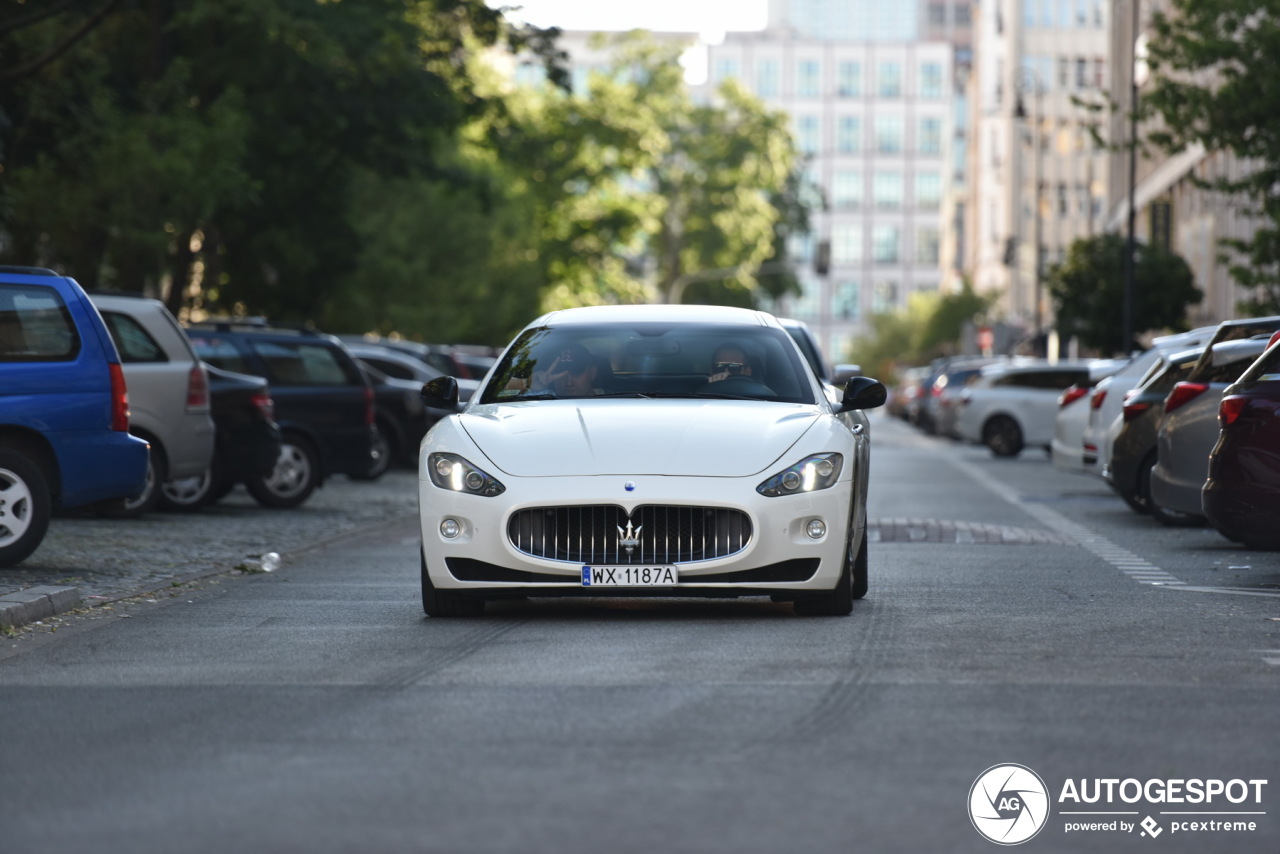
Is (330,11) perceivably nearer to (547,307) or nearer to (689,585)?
(689,585)

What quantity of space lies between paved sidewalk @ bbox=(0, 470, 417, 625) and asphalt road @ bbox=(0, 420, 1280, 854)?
422 mm

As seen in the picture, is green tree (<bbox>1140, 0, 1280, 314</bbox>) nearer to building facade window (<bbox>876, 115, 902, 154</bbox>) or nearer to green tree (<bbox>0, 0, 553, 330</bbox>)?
green tree (<bbox>0, 0, 553, 330</bbox>)

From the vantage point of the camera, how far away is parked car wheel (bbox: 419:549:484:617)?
1135cm

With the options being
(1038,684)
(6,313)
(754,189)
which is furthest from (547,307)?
(1038,684)

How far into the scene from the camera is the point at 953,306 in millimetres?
112688

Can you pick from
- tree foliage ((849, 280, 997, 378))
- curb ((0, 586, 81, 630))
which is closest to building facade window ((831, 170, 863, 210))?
tree foliage ((849, 280, 997, 378))

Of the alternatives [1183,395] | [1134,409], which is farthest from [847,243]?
[1183,395]

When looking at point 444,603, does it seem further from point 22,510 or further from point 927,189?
point 927,189

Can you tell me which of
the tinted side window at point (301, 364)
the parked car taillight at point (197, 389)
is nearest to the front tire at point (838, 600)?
the parked car taillight at point (197, 389)

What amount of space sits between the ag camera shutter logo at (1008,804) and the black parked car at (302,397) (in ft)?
Result: 52.7

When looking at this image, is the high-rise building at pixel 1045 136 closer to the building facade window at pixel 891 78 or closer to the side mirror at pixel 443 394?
the building facade window at pixel 891 78

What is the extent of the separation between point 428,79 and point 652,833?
31.6 m

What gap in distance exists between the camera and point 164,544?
1730cm

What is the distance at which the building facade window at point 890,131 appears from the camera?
180 meters
